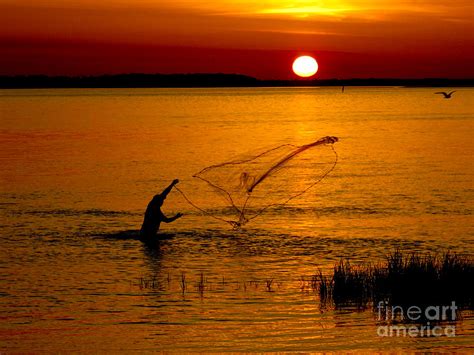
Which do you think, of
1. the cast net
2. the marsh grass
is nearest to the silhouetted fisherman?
the cast net

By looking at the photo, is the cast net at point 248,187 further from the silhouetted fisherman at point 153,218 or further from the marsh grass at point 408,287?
the marsh grass at point 408,287

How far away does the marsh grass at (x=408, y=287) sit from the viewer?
18.0m

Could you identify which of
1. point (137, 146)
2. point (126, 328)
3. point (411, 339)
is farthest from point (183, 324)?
point (137, 146)

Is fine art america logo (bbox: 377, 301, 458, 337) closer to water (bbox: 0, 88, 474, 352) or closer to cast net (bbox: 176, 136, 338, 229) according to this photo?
water (bbox: 0, 88, 474, 352)

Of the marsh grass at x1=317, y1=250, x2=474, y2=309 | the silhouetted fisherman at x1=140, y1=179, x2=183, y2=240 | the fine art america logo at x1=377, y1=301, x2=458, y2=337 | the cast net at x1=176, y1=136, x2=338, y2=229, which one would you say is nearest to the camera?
the fine art america logo at x1=377, y1=301, x2=458, y2=337

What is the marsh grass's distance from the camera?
18.0 m

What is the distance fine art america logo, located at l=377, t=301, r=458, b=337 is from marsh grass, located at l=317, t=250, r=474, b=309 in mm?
244

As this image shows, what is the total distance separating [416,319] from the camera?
56.2 feet

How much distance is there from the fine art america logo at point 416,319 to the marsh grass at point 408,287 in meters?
0.24

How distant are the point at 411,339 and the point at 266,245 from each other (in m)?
10.7

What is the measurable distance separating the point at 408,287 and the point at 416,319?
1203 mm

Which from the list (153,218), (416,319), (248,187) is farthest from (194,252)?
(416,319)

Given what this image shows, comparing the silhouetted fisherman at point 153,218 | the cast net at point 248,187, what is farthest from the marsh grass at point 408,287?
the silhouetted fisherman at point 153,218

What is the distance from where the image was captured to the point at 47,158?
58.6 m
